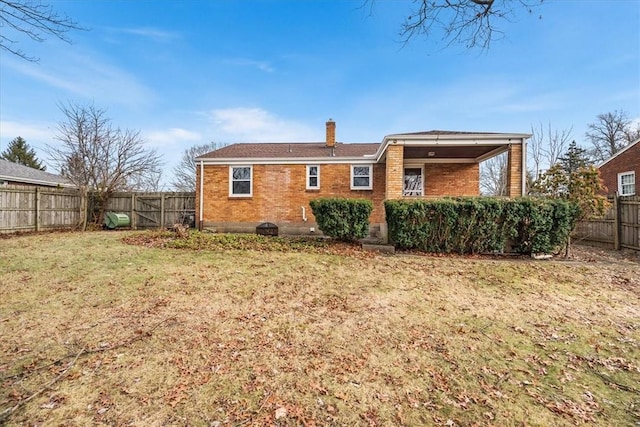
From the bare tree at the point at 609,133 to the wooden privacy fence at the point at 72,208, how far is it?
39.2m

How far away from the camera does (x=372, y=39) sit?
10.9 m

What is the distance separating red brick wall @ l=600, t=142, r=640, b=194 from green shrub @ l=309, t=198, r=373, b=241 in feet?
47.0

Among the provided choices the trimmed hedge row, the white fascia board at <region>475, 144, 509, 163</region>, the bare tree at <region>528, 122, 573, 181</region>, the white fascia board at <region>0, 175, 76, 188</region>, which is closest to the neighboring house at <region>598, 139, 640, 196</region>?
the bare tree at <region>528, 122, 573, 181</region>

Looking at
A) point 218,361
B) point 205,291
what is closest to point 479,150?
point 205,291

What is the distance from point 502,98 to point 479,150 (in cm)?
441

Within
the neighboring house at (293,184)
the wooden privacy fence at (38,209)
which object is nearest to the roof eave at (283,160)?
the neighboring house at (293,184)

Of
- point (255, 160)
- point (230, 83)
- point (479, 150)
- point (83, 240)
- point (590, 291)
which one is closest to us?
point (590, 291)

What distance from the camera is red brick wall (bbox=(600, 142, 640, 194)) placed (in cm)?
1560

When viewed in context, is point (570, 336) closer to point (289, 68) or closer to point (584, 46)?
point (584, 46)

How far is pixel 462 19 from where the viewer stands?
4434mm

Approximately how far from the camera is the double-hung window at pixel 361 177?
528 inches

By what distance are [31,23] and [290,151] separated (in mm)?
10894

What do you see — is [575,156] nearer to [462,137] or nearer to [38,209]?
[462,137]

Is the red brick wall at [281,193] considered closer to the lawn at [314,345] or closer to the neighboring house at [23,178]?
the lawn at [314,345]
